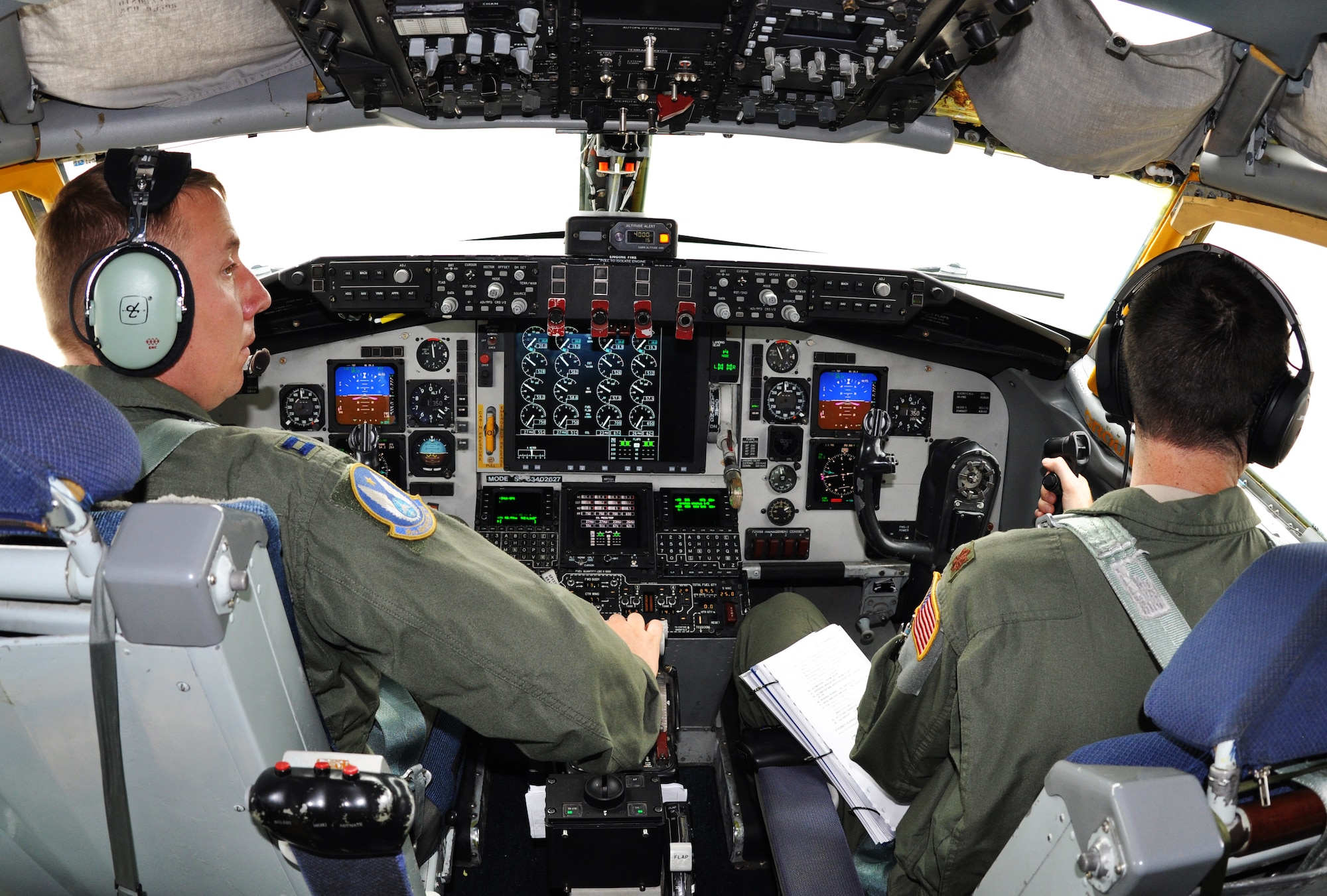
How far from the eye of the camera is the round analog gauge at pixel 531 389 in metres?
3.29

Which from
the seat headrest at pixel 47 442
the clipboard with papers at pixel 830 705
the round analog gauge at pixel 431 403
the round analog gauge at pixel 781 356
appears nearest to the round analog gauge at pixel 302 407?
the round analog gauge at pixel 431 403

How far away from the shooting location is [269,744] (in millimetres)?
921

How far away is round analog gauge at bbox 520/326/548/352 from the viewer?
3.24 m

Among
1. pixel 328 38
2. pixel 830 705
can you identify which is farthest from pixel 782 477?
pixel 328 38

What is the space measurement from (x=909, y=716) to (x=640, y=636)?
0.48 m

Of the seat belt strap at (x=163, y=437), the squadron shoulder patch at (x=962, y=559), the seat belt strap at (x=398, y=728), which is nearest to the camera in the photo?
the seat belt strap at (x=163, y=437)

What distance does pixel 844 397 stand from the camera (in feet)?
11.1

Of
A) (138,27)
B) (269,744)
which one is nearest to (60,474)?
(269,744)

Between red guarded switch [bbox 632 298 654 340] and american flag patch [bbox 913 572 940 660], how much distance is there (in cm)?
165

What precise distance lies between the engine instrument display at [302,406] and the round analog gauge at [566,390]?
2.68ft

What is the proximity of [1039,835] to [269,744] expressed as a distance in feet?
2.61

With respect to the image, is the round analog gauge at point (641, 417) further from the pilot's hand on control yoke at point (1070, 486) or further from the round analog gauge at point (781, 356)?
the pilot's hand on control yoke at point (1070, 486)

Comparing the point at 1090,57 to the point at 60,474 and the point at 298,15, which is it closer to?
the point at 298,15

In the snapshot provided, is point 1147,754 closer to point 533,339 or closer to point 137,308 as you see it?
point 137,308
